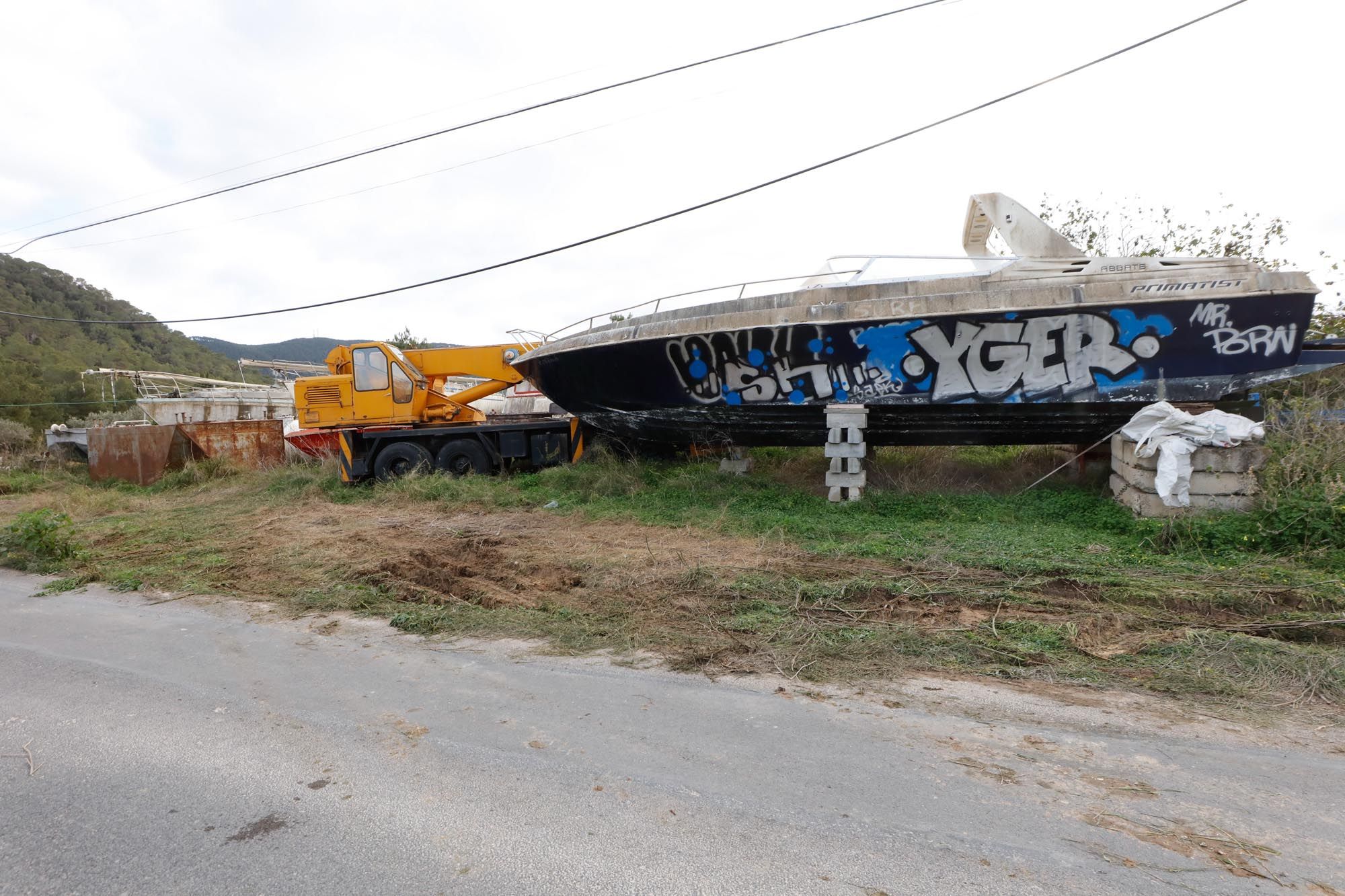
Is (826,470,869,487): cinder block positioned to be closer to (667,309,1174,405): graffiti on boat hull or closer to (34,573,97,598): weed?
(667,309,1174,405): graffiti on boat hull

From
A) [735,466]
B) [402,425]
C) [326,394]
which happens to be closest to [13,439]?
[326,394]

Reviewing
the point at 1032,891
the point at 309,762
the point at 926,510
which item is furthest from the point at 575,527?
the point at 1032,891

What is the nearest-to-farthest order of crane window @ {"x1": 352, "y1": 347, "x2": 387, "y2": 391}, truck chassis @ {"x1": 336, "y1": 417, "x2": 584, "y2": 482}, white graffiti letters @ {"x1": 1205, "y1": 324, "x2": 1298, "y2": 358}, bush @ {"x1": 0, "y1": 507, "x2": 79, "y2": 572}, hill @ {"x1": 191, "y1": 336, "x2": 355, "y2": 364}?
1. bush @ {"x1": 0, "y1": 507, "x2": 79, "y2": 572}
2. white graffiti letters @ {"x1": 1205, "y1": 324, "x2": 1298, "y2": 358}
3. truck chassis @ {"x1": 336, "y1": 417, "x2": 584, "y2": 482}
4. crane window @ {"x1": 352, "y1": 347, "x2": 387, "y2": 391}
5. hill @ {"x1": 191, "y1": 336, "x2": 355, "y2": 364}

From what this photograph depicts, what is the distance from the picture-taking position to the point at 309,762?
2965 millimetres

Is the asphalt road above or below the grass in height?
below

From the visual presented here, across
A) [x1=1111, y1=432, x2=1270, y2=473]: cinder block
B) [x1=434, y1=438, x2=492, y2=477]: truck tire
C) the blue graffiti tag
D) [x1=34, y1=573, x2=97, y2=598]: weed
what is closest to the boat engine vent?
[x1=434, y1=438, x2=492, y2=477]: truck tire

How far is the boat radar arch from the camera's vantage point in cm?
831

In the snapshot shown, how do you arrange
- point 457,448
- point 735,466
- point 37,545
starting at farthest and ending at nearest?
1. point 457,448
2. point 735,466
3. point 37,545

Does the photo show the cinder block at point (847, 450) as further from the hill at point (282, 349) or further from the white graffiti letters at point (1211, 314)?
the hill at point (282, 349)

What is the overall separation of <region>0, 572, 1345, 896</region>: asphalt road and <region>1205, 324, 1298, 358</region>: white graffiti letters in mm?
5958

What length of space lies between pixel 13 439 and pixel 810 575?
2339 cm

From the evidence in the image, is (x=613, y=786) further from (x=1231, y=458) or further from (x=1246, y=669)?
(x=1231, y=458)

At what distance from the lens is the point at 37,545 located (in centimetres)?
715

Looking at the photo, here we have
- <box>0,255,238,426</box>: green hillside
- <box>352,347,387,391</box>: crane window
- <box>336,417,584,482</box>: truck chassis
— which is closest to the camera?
<box>336,417,584,482</box>: truck chassis
